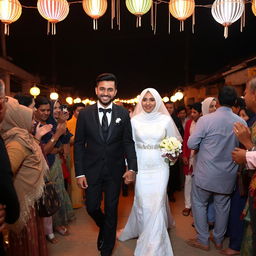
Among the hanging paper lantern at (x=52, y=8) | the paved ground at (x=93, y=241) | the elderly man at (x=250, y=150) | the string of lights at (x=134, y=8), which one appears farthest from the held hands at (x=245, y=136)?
the hanging paper lantern at (x=52, y=8)

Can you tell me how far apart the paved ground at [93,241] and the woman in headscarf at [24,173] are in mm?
1356

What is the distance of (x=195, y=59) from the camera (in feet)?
82.0

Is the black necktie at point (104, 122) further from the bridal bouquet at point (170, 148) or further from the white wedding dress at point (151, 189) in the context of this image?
the bridal bouquet at point (170, 148)

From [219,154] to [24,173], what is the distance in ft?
8.74

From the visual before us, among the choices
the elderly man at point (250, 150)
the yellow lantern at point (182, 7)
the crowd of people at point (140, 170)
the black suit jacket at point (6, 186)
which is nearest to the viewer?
the black suit jacket at point (6, 186)

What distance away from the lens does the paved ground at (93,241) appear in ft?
14.8

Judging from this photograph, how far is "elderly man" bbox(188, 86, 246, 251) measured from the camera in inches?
171

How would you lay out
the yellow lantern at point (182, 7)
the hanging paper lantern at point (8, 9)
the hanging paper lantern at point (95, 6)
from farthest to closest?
the hanging paper lantern at point (95, 6) → the yellow lantern at point (182, 7) → the hanging paper lantern at point (8, 9)

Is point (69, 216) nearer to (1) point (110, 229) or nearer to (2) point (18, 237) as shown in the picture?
(1) point (110, 229)

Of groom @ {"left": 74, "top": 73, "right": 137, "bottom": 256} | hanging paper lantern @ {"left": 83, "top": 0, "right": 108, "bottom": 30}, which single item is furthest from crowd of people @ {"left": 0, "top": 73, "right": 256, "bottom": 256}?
hanging paper lantern @ {"left": 83, "top": 0, "right": 108, "bottom": 30}

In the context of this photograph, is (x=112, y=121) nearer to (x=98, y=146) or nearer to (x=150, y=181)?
(x=98, y=146)

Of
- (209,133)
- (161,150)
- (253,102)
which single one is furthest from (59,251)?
(253,102)

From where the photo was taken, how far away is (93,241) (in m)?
4.89

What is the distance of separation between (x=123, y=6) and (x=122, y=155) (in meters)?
9.37
